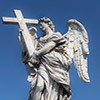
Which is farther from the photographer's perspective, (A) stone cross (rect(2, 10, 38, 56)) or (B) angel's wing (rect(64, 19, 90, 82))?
(A) stone cross (rect(2, 10, 38, 56))

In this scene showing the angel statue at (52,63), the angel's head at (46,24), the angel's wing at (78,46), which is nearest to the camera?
the angel statue at (52,63)

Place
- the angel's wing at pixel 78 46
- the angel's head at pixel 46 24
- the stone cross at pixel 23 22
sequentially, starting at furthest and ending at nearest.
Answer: the stone cross at pixel 23 22
the angel's wing at pixel 78 46
the angel's head at pixel 46 24

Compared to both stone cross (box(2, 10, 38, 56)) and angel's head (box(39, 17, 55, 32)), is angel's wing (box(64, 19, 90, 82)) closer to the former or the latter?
angel's head (box(39, 17, 55, 32))

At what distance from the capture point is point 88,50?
1019cm

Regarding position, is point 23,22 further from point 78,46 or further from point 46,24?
point 78,46

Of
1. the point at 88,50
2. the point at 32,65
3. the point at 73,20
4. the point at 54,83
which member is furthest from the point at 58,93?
the point at 73,20

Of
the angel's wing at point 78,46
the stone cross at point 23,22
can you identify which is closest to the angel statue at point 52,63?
the angel's wing at point 78,46

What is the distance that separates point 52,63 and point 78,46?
121 cm

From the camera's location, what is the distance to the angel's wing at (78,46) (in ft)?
32.6

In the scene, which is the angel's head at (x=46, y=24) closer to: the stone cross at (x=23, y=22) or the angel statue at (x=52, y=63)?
the angel statue at (x=52, y=63)

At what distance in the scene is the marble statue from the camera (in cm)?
916

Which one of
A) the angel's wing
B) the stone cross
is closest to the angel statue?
the angel's wing

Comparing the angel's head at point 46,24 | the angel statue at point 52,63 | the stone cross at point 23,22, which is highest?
the stone cross at point 23,22

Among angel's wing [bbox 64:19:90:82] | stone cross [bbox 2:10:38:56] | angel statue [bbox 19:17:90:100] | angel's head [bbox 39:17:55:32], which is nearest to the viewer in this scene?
angel statue [bbox 19:17:90:100]
